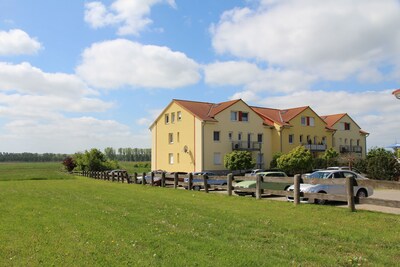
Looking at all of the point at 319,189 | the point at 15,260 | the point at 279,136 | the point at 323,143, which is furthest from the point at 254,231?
the point at 323,143

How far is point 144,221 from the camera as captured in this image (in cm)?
999

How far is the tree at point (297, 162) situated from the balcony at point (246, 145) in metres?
6.49

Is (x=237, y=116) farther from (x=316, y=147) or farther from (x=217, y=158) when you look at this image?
(x=316, y=147)

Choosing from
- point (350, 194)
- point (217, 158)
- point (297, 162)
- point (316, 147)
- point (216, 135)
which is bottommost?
point (350, 194)

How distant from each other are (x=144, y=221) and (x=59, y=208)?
14.7 ft

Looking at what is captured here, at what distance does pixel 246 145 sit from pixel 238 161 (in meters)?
6.31

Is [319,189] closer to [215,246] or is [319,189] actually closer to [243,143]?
[215,246]

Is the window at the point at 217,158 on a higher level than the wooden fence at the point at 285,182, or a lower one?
higher

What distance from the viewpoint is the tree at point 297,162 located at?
42.2 metres

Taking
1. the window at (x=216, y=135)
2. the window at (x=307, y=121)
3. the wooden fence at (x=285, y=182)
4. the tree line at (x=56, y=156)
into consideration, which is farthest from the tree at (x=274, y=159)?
the tree line at (x=56, y=156)

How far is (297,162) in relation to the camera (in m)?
42.2

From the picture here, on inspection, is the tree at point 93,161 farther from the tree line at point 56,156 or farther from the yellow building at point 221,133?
the tree line at point 56,156

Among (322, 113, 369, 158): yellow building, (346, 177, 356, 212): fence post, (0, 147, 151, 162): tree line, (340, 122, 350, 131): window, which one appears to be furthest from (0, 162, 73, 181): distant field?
(0, 147, 151, 162): tree line

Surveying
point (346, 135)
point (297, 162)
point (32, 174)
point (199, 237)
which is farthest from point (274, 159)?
point (199, 237)
